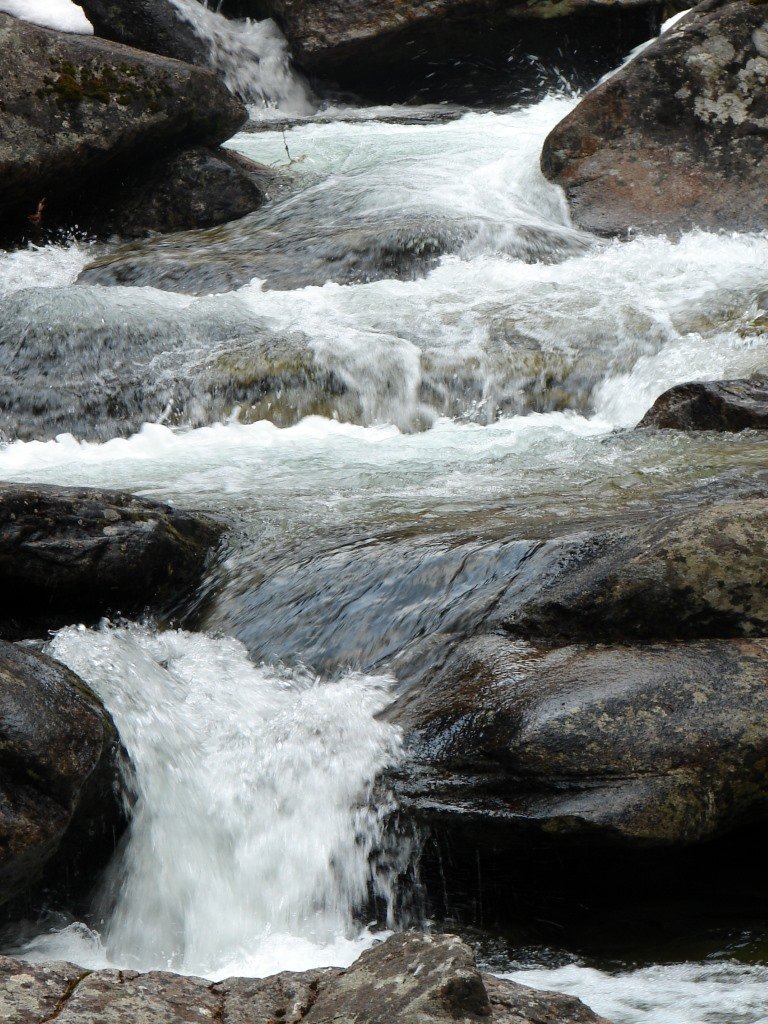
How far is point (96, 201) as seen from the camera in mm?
11148

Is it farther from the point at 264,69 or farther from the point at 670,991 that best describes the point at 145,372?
the point at 264,69

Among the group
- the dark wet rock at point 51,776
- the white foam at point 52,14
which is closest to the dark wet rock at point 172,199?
the white foam at point 52,14

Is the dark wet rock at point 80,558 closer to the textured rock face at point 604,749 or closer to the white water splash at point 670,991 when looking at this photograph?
the textured rock face at point 604,749

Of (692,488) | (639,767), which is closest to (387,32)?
(692,488)

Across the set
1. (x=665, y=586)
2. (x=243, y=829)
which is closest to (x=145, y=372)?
(x=243, y=829)

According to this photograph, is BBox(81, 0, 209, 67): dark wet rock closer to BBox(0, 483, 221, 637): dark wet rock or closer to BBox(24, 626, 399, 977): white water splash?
BBox(0, 483, 221, 637): dark wet rock

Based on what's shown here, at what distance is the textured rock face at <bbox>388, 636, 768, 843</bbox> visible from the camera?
3.10m

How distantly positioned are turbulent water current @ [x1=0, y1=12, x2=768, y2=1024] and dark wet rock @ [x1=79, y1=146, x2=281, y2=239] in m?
0.50

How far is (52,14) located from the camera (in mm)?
12531

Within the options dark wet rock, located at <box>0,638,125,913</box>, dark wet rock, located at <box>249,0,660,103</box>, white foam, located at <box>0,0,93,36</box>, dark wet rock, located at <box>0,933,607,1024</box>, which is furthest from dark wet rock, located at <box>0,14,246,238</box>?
dark wet rock, located at <box>0,933,607,1024</box>

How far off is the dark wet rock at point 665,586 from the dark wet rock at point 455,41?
11339 millimetres

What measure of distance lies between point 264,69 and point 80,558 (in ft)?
38.9

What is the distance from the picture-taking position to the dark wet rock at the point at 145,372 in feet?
24.3

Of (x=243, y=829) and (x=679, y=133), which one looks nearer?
(x=243, y=829)
